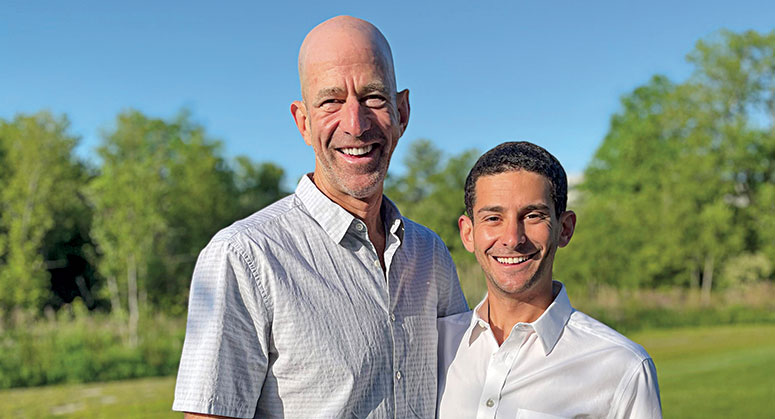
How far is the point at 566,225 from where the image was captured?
2.81m

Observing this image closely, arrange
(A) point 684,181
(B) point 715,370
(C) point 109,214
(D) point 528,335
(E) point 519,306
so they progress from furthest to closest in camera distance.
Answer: (A) point 684,181
(C) point 109,214
(B) point 715,370
(E) point 519,306
(D) point 528,335

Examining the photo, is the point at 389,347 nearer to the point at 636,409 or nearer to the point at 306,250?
the point at 306,250

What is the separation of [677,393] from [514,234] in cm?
1090

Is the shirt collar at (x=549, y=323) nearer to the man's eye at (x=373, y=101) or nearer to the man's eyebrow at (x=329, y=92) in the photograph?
the man's eye at (x=373, y=101)

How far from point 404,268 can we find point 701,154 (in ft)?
90.6

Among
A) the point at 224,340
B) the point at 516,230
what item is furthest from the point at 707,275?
the point at 224,340

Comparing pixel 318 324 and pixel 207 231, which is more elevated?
pixel 207 231

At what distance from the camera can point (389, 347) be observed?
2488 mm

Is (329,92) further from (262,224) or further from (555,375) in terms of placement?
(555,375)

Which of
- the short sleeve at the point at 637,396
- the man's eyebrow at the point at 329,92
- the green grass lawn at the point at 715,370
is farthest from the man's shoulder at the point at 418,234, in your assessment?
the green grass lawn at the point at 715,370

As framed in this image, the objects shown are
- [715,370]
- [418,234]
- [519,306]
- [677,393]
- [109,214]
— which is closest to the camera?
[519,306]

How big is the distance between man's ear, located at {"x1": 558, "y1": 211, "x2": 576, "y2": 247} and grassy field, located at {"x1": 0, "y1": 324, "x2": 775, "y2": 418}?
8647 millimetres

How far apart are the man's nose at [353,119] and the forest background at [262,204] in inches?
376

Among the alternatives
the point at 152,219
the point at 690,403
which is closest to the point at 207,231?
the point at 152,219
